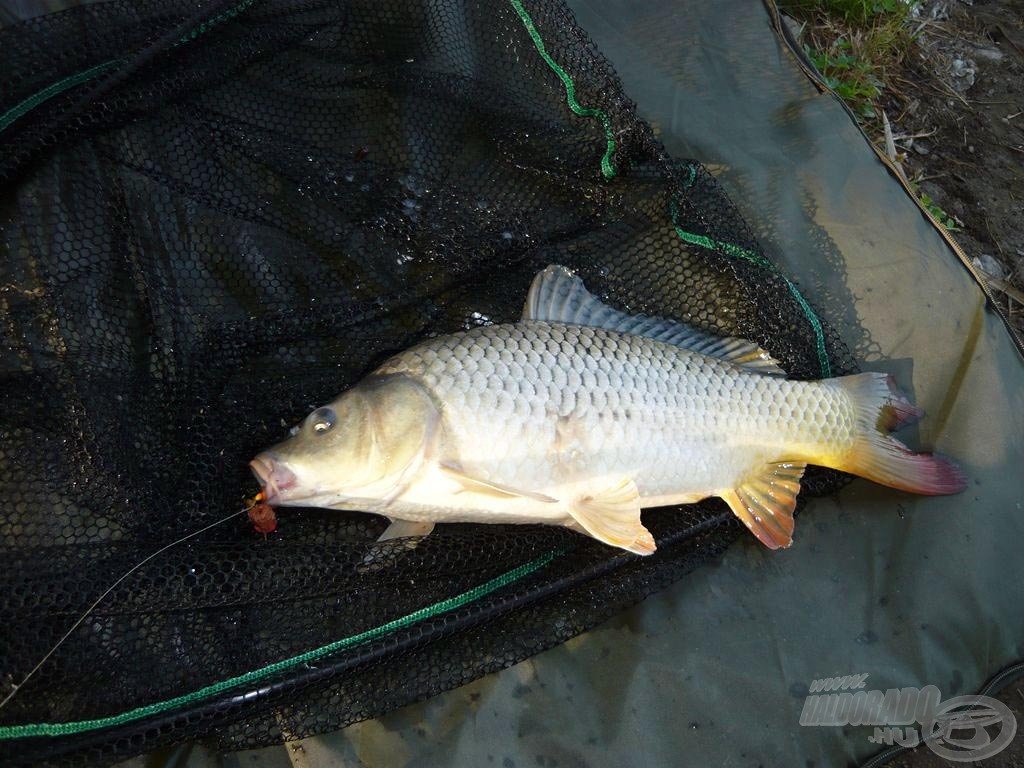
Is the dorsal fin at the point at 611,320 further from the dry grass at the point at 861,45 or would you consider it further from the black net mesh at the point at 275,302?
the dry grass at the point at 861,45

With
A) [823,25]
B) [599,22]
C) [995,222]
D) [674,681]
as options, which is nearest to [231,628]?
[674,681]

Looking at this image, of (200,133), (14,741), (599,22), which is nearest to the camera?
(14,741)

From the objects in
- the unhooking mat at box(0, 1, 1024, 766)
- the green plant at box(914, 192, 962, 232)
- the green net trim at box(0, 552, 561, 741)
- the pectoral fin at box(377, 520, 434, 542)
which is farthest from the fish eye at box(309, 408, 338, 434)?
the green plant at box(914, 192, 962, 232)

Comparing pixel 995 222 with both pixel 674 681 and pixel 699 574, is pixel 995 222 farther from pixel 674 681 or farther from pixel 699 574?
pixel 674 681

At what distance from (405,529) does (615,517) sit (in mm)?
445

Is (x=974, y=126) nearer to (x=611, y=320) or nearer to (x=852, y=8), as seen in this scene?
(x=852, y=8)

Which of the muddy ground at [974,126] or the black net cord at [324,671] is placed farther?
the muddy ground at [974,126]

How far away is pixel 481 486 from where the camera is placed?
147 cm

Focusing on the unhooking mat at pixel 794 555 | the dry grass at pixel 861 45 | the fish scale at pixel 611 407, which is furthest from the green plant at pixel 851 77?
the fish scale at pixel 611 407

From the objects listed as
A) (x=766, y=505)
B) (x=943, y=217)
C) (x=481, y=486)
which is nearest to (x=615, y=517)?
(x=481, y=486)

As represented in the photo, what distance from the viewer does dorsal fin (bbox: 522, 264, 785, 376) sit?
1728 mm

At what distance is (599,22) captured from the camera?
7.52 feet

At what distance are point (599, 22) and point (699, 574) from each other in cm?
168

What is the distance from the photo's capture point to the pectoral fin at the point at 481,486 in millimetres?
1458
